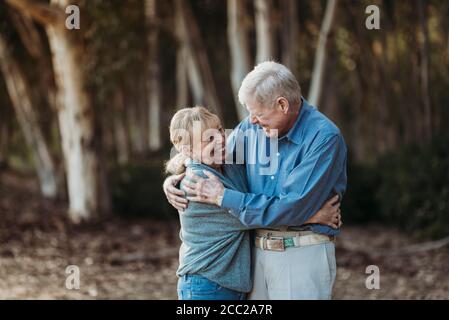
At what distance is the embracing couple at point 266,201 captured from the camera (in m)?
3.57

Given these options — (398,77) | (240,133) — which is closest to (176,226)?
(398,77)

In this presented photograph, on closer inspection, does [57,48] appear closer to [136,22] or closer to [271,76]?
[136,22]

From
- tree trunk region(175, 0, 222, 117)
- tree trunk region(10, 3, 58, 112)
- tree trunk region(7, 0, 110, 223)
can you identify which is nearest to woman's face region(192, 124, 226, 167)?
tree trunk region(7, 0, 110, 223)

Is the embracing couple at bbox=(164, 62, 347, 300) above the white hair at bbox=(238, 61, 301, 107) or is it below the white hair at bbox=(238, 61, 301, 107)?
below

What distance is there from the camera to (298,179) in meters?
3.57

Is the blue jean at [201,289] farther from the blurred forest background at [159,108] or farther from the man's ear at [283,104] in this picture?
the blurred forest background at [159,108]

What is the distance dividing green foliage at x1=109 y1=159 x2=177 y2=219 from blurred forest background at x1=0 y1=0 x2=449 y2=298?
3 cm

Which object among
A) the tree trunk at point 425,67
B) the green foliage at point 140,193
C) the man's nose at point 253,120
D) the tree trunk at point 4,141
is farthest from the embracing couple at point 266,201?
the tree trunk at point 4,141

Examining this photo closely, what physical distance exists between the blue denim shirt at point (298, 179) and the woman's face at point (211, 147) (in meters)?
0.22

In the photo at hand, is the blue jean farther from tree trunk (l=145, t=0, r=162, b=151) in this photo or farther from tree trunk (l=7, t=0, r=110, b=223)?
tree trunk (l=145, t=0, r=162, b=151)

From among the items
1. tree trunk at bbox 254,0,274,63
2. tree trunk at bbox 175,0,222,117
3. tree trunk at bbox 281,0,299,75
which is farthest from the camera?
tree trunk at bbox 175,0,222,117

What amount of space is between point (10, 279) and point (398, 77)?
40.5 ft

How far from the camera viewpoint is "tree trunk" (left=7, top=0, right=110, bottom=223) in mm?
11508

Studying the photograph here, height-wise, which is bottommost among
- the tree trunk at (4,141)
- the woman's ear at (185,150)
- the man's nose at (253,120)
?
the tree trunk at (4,141)
